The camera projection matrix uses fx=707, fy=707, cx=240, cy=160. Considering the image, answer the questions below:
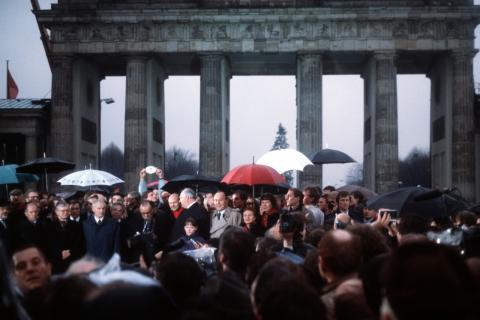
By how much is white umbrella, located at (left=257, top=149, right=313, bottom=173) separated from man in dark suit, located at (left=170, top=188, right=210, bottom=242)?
5614 mm

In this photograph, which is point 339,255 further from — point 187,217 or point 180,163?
point 180,163

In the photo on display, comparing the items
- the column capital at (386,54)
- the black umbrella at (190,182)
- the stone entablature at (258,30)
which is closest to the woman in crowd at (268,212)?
the black umbrella at (190,182)

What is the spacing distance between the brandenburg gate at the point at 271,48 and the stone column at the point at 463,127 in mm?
66

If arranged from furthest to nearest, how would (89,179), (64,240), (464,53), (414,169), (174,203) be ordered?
(414,169)
(464,53)
(89,179)
(174,203)
(64,240)

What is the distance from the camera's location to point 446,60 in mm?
48281

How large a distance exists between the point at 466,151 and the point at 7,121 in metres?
31.2

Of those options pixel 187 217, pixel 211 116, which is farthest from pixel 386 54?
pixel 187 217

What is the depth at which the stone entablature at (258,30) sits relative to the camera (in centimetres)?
4688

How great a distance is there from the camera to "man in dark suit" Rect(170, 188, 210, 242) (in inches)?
512

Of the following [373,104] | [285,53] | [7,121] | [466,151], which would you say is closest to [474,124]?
[466,151]

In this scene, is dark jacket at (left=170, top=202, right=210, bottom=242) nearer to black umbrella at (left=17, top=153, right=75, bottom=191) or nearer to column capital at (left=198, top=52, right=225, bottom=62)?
black umbrella at (left=17, top=153, right=75, bottom=191)

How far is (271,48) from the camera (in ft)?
155

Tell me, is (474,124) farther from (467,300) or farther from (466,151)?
(467,300)

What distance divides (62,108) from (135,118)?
16.0 ft
